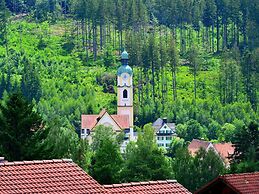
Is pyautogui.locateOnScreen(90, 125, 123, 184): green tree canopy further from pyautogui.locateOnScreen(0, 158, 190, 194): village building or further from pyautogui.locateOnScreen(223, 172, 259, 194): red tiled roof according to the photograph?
pyautogui.locateOnScreen(0, 158, 190, 194): village building

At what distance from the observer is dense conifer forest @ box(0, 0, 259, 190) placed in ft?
420

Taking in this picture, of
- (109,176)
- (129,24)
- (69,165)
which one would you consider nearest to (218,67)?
(129,24)

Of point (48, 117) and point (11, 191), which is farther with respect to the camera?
point (48, 117)

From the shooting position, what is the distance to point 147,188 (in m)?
24.3

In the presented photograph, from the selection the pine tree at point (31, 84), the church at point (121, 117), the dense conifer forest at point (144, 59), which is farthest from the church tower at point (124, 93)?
the pine tree at point (31, 84)

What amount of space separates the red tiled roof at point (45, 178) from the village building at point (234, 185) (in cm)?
596

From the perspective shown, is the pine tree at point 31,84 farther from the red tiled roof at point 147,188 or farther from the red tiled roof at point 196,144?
the red tiled roof at point 147,188

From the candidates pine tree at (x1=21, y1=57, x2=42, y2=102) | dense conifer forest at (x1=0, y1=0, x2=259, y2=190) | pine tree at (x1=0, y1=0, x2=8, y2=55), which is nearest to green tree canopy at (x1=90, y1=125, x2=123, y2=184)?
dense conifer forest at (x1=0, y1=0, x2=259, y2=190)

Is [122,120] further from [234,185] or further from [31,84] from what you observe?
[234,185]

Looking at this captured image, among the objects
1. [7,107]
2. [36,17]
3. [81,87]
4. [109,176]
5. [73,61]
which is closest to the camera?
[7,107]

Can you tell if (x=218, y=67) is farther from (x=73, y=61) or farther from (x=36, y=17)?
(x=36, y=17)

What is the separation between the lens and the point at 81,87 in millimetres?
134125

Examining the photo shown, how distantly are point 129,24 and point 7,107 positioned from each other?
Answer: 346ft

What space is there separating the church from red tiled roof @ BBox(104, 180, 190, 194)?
3639 inches
